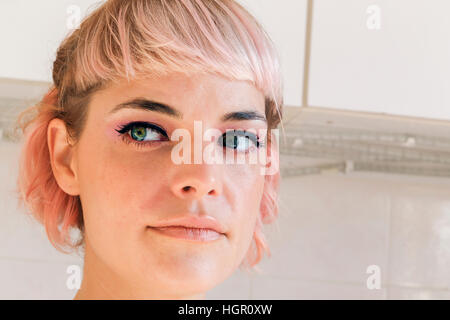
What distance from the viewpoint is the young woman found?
1.61 ft

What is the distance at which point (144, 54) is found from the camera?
523mm

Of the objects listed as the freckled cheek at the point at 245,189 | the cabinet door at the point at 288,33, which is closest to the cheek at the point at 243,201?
the freckled cheek at the point at 245,189

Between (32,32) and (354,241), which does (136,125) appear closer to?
(32,32)

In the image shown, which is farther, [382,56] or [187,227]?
[382,56]

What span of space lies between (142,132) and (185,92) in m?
0.05

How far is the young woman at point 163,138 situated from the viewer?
490 mm

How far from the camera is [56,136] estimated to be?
1.96ft

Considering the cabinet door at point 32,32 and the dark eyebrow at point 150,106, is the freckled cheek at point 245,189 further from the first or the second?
the cabinet door at point 32,32

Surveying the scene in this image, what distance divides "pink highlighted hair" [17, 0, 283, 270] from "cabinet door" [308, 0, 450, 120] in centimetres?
35

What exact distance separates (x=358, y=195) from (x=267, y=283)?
0.29 meters

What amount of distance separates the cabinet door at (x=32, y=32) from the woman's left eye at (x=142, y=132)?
421mm

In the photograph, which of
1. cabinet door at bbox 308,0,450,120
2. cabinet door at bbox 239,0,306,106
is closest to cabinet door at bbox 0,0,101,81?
cabinet door at bbox 239,0,306,106

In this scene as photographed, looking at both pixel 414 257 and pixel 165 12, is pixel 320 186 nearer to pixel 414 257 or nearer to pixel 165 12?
pixel 414 257

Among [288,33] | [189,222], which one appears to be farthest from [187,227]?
[288,33]
